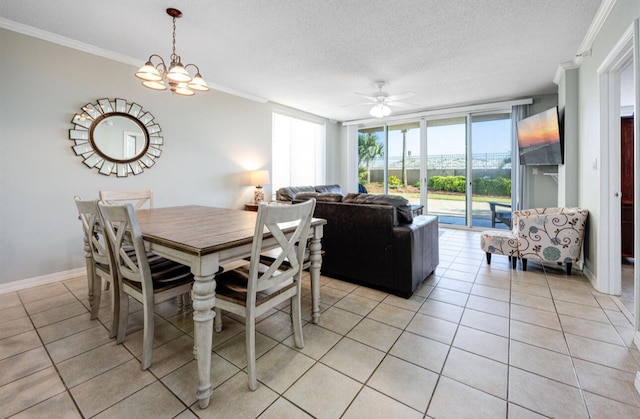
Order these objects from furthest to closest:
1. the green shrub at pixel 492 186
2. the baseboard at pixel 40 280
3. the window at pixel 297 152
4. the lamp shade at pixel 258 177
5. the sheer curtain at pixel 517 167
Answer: the window at pixel 297 152 < the green shrub at pixel 492 186 < the sheer curtain at pixel 517 167 < the lamp shade at pixel 258 177 < the baseboard at pixel 40 280

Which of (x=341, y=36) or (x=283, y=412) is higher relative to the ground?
(x=341, y=36)

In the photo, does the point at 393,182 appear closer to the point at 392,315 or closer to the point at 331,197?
the point at 331,197

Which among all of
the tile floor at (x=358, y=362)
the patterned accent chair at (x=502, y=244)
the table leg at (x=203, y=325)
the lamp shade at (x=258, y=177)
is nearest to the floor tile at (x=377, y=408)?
the tile floor at (x=358, y=362)

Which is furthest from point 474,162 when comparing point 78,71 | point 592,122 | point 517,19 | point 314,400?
point 78,71

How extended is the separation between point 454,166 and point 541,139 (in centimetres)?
188

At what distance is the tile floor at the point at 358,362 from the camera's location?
4.41ft

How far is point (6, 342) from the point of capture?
1868 mm

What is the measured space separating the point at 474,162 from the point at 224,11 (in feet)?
16.8

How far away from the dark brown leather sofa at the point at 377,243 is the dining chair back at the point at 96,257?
5.87 ft

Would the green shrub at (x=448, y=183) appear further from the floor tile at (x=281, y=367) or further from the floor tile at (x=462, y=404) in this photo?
the floor tile at (x=281, y=367)

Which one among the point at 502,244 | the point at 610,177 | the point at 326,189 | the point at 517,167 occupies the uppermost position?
the point at 517,167

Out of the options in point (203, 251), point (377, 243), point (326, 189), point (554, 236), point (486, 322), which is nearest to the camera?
point (203, 251)

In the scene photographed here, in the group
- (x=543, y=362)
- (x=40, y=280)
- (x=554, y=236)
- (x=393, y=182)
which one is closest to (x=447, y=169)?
(x=393, y=182)

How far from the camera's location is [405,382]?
1501 mm
